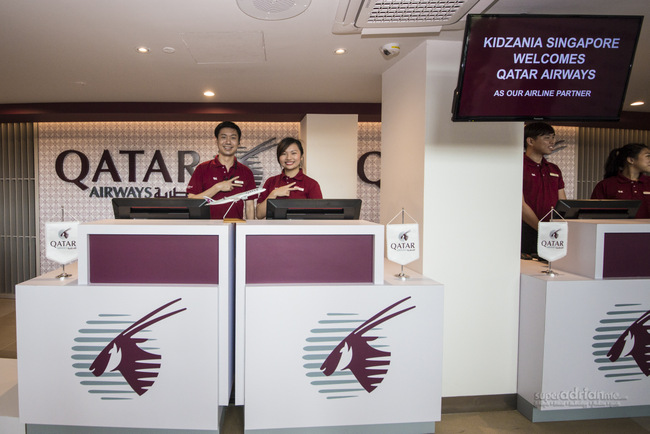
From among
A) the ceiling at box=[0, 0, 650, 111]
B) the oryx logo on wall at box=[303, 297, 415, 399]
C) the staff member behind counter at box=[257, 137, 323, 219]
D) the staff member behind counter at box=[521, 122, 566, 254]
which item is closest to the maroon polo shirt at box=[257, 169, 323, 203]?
the staff member behind counter at box=[257, 137, 323, 219]

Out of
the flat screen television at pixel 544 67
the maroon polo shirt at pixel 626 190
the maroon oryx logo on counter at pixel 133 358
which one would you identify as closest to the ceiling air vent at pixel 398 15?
the flat screen television at pixel 544 67

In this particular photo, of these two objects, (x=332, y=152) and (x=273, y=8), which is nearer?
(x=273, y=8)

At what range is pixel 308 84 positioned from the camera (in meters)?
4.25

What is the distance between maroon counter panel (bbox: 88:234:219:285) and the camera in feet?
6.98

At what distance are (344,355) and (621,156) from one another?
4.14m

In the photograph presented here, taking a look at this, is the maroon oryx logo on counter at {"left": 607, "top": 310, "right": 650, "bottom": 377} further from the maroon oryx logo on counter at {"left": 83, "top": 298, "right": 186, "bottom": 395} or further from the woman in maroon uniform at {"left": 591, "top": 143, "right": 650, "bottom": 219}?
the maroon oryx logo on counter at {"left": 83, "top": 298, "right": 186, "bottom": 395}

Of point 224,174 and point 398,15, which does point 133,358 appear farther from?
→ point 398,15

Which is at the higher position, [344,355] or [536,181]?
[536,181]

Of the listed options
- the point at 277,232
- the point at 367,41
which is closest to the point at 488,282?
the point at 277,232

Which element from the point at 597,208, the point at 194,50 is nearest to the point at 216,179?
the point at 194,50

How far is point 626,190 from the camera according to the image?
4199 mm

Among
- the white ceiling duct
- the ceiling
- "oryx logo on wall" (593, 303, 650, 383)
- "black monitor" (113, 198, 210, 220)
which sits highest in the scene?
the ceiling

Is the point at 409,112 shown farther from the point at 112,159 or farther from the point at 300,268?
the point at 112,159

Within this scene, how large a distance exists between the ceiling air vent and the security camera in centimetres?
27
